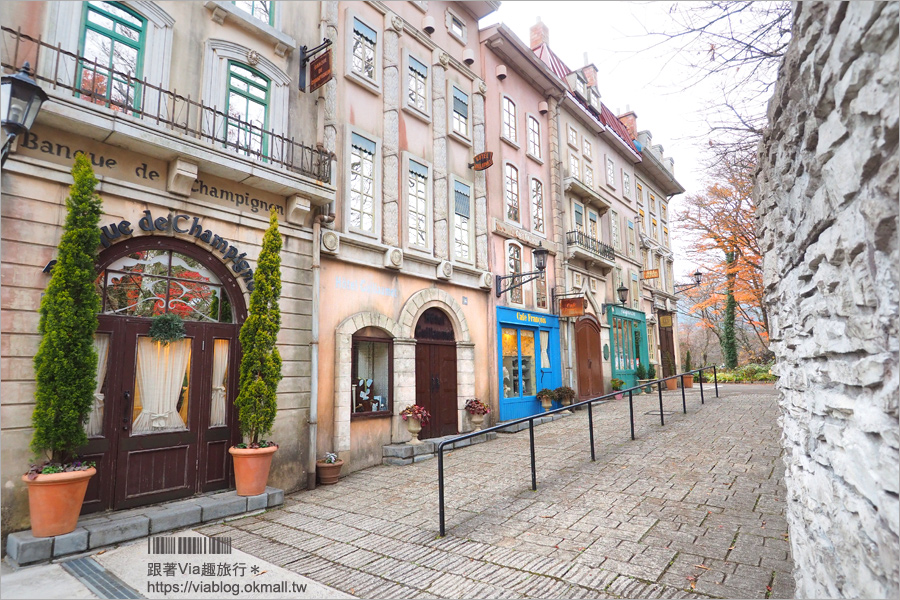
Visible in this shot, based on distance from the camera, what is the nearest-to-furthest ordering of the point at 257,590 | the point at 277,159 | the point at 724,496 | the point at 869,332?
the point at 869,332 → the point at 257,590 → the point at 724,496 → the point at 277,159

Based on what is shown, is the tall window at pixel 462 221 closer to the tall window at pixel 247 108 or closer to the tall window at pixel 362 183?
the tall window at pixel 362 183

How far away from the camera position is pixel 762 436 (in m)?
8.67

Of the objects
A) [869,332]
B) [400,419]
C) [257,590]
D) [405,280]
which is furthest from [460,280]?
[869,332]

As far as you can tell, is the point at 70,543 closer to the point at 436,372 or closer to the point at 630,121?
the point at 436,372

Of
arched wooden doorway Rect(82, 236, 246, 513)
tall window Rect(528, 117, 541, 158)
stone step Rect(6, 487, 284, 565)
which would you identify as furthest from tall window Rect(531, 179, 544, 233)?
stone step Rect(6, 487, 284, 565)

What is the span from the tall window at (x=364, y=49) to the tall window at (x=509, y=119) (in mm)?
5041

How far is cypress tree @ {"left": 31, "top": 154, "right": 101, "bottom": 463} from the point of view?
15.9 ft

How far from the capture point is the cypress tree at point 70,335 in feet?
15.9

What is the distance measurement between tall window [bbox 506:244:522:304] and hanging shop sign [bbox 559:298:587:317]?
1734mm

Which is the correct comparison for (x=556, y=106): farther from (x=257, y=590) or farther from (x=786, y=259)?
(x=257, y=590)

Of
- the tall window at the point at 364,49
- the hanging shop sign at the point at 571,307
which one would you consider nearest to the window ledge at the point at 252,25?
the tall window at the point at 364,49

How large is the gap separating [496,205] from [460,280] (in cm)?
287

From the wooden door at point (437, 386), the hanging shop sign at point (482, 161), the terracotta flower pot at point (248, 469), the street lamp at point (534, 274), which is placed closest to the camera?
the terracotta flower pot at point (248, 469)

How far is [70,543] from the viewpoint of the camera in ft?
15.3
